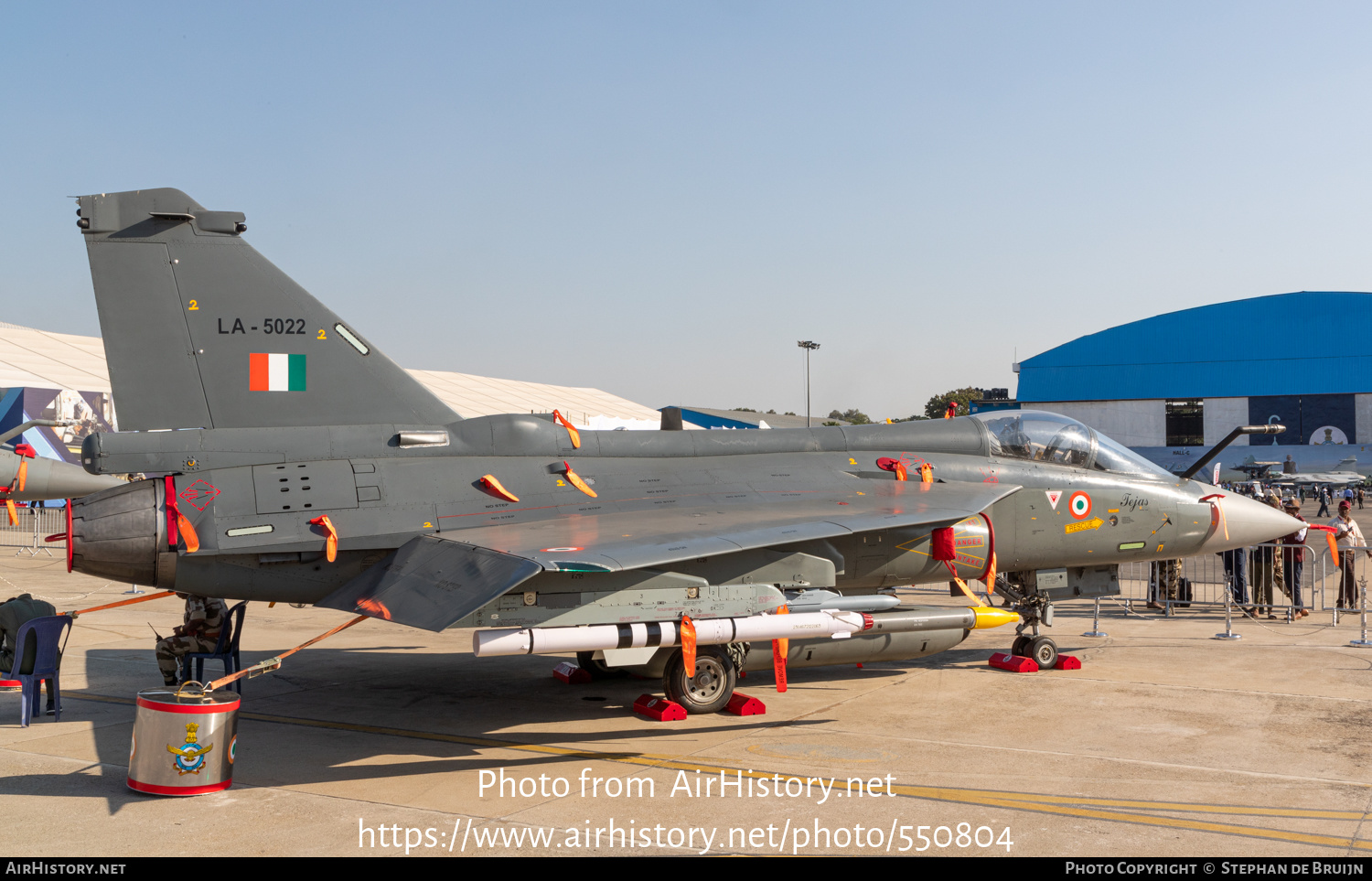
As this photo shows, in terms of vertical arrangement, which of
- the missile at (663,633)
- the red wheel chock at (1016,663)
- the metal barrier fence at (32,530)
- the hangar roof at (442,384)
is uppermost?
the hangar roof at (442,384)

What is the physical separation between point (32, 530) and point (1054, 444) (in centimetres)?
3276

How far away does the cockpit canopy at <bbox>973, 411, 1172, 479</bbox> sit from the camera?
470 inches

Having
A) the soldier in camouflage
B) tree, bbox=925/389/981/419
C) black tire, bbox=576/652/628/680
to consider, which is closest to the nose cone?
black tire, bbox=576/652/628/680

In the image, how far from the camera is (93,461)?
8.91m

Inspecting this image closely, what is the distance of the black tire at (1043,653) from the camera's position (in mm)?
11906

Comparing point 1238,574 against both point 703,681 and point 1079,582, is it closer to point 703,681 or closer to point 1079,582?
point 1079,582

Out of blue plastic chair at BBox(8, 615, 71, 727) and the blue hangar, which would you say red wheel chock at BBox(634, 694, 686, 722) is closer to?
blue plastic chair at BBox(8, 615, 71, 727)

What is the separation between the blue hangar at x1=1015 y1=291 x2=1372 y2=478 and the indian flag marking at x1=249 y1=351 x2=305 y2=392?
2690 inches

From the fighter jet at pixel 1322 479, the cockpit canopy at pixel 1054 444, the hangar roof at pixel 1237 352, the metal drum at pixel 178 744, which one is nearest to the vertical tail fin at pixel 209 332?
the metal drum at pixel 178 744

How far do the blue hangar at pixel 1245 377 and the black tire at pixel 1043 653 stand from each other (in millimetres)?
62223

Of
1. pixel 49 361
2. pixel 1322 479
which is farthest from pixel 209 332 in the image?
pixel 1322 479

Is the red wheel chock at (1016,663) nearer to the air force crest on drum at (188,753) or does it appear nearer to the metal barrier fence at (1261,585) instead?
the metal barrier fence at (1261,585)
